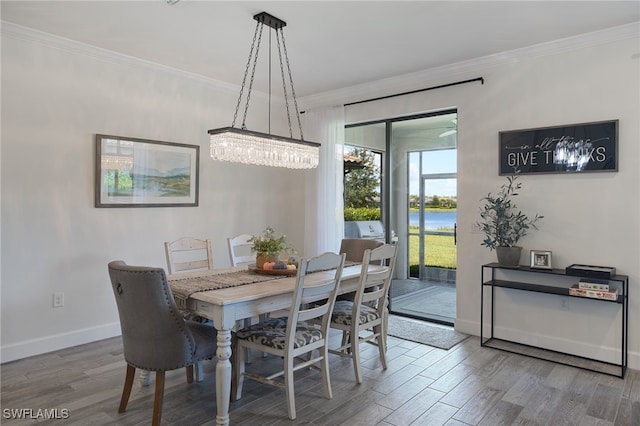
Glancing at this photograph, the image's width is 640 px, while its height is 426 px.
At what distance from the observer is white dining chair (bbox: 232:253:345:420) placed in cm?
252

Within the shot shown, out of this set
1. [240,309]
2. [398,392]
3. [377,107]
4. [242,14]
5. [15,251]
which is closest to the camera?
[240,309]

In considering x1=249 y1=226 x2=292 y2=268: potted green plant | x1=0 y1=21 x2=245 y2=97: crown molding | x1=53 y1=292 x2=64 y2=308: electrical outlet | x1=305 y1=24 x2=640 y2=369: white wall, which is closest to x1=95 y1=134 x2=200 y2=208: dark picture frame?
x1=0 y1=21 x2=245 y2=97: crown molding

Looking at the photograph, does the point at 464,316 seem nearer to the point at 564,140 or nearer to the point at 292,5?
the point at 564,140

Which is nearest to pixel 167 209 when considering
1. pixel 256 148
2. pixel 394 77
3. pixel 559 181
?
pixel 256 148

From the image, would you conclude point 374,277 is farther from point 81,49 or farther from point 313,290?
point 81,49

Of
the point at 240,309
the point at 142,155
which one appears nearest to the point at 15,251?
the point at 142,155

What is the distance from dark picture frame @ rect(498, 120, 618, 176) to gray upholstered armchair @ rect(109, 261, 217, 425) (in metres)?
3.18

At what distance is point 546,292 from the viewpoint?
3443 mm

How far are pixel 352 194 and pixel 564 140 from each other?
2.45 m

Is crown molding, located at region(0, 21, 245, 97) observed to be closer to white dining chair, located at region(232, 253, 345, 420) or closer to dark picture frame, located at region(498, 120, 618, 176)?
white dining chair, located at region(232, 253, 345, 420)

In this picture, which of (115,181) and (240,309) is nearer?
(240,309)

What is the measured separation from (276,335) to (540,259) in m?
2.45

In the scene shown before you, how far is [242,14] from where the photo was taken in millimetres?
3193

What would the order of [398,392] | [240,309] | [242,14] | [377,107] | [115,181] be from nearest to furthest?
[240,309] < [398,392] < [242,14] < [115,181] < [377,107]
